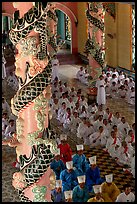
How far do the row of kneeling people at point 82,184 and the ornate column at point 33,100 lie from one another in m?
1.31

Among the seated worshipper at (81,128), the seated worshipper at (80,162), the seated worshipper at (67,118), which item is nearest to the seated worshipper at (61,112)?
the seated worshipper at (67,118)

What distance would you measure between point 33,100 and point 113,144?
5652 millimetres

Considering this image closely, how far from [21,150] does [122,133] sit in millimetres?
6194

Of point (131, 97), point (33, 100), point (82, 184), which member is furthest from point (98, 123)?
point (33, 100)

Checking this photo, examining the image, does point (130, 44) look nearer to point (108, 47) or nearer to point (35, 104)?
point (108, 47)

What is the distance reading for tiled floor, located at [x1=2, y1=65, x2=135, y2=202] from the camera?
10527mm

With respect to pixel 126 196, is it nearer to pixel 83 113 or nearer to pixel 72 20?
pixel 83 113

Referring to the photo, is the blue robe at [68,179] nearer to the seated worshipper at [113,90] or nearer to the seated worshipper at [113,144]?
the seated worshipper at [113,144]

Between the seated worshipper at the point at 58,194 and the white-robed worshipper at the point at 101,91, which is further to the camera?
the white-robed worshipper at the point at 101,91

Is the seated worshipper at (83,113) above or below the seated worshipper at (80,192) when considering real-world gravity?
above

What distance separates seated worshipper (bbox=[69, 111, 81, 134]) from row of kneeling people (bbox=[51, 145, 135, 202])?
3.49 m

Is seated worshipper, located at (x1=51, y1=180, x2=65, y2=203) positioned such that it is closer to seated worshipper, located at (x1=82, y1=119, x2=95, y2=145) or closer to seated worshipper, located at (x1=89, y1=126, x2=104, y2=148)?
seated worshipper, located at (x1=89, y1=126, x2=104, y2=148)

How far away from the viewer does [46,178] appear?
7.29m

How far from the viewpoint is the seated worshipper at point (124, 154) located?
11.9m
